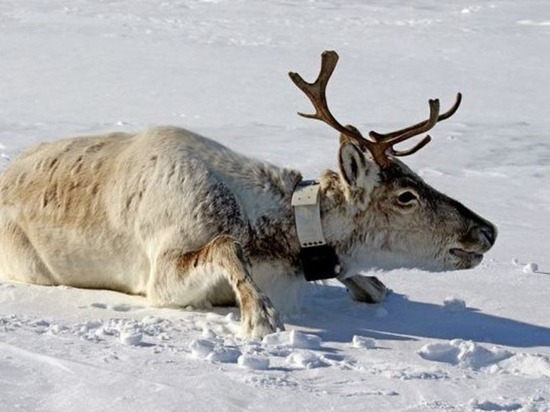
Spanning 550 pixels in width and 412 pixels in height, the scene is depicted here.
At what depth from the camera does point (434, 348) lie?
5.04 m

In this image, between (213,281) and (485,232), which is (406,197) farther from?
(213,281)

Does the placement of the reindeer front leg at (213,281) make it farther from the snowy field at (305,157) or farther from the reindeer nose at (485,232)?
the reindeer nose at (485,232)

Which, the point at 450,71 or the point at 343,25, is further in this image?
the point at 343,25

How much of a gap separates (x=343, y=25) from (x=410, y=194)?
1447 centimetres

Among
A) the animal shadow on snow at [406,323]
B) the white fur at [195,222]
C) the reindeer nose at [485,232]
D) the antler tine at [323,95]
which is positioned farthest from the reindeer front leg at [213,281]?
the reindeer nose at [485,232]

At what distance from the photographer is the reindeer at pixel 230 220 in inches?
232

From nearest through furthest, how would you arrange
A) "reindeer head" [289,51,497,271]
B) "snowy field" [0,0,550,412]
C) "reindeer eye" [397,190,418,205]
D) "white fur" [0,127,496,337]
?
"snowy field" [0,0,550,412]
"white fur" [0,127,496,337]
"reindeer head" [289,51,497,271]
"reindeer eye" [397,190,418,205]

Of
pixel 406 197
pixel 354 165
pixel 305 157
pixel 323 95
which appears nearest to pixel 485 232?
pixel 406 197

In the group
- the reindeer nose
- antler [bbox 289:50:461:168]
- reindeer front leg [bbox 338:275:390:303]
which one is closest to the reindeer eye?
antler [bbox 289:50:461:168]

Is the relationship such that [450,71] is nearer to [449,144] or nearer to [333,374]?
[449,144]

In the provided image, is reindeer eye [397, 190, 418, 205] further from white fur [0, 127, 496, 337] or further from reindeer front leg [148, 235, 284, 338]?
reindeer front leg [148, 235, 284, 338]

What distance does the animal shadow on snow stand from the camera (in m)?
5.59

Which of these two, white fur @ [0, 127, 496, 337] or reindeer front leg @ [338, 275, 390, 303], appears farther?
reindeer front leg @ [338, 275, 390, 303]

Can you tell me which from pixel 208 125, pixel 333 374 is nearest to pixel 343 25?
pixel 208 125
